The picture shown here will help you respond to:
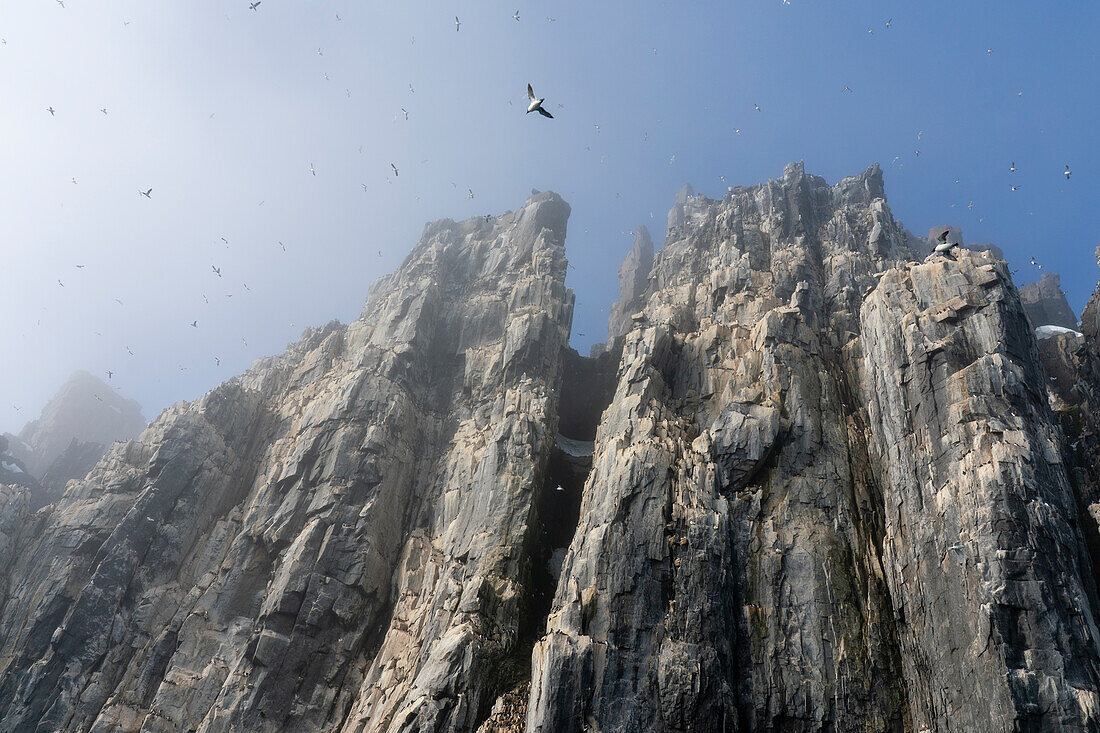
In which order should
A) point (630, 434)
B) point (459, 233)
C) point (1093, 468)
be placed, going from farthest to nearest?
point (459, 233) < point (630, 434) < point (1093, 468)

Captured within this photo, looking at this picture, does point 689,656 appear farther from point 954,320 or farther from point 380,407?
point 380,407

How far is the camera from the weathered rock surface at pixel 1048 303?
82.9 meters

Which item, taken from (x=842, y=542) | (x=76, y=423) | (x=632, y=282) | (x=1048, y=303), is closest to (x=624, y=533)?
(x=842, y=542)

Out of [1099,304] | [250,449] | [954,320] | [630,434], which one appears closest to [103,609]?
[250,449]

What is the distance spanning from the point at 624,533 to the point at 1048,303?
89388 millimetres

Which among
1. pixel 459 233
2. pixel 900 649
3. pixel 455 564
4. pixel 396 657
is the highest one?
pixel 459 233

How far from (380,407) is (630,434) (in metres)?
24.6

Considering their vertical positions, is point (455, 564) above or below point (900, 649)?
above

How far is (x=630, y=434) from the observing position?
43656mm

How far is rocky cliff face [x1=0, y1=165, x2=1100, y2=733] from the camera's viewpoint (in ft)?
97.9

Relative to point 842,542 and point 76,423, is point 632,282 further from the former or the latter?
point 76,423

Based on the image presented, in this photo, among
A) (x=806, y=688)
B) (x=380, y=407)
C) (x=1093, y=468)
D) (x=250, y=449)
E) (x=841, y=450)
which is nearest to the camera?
(x=806, y=688)

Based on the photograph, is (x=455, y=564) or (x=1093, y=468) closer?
(x=1093, y=468)

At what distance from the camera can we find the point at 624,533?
121 feet
